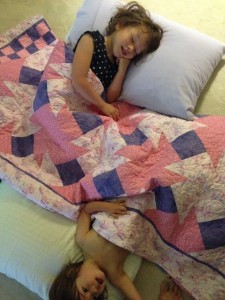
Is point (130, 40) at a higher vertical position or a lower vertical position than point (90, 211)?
higher

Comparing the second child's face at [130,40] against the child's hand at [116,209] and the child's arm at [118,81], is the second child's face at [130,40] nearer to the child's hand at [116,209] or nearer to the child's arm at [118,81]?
the child's arm at [118,81]

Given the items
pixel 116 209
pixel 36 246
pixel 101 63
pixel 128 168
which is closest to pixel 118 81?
pixel 101 63

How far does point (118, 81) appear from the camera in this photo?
4.18ft

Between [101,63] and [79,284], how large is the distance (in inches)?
30.7

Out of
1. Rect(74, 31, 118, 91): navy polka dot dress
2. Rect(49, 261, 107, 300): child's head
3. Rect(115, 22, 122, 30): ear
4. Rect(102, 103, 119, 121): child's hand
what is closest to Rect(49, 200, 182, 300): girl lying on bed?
Rect(49, 261, 107, 300): child's head

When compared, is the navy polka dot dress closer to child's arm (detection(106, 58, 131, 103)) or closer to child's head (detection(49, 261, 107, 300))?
child's arm (detection(106, 58, 131, 103))

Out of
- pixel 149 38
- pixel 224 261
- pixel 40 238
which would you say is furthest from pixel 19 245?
pixel 149 38

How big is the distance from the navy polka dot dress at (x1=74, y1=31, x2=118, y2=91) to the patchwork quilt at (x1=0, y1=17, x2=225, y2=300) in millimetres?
56

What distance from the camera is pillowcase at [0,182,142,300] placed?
3.35ft

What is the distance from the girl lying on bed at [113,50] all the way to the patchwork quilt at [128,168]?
5 centimetres

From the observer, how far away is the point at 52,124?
3.73ft

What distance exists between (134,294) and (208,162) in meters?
0.47

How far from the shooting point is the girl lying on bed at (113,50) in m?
1.20

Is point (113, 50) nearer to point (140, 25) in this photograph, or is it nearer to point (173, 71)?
point (140, 25)
